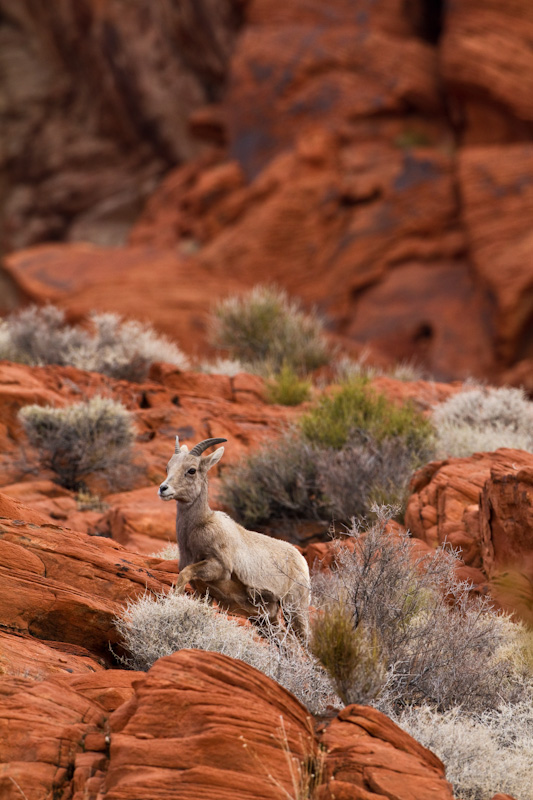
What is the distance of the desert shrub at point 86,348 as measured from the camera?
52.7 ft

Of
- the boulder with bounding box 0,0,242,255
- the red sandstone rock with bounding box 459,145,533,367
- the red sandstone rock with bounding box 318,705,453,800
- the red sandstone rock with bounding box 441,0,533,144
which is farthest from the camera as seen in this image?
the boulder with bounding box 0,0,242,255

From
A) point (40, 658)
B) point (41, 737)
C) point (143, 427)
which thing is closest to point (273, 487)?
point (143, 427)

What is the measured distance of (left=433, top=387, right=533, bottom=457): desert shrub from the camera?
40.7 ft

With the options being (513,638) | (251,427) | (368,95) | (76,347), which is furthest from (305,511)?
(368,95)

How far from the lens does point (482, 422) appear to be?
44.4ft

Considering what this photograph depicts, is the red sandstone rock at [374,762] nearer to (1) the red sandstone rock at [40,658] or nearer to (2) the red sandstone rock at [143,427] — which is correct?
(1) the red sandstone rock at [40,658]

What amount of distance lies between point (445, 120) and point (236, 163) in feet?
20.4

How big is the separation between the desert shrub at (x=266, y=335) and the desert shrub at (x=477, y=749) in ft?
42.8

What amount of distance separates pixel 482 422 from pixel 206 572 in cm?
745

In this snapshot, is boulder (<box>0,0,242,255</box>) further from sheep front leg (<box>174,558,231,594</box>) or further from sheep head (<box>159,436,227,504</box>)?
sheep front leg (<box>174,558,231,594</box>)

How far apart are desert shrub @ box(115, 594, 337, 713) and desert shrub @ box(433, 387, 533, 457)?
6360 millimetres

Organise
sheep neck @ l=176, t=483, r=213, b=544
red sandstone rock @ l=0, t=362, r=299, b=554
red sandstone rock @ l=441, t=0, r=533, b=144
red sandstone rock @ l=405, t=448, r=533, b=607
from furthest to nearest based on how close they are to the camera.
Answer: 1. red sandstone rock @ l=441, t=0, r=533, b=144
2. red sandstone rock @ l=0, t=362, r=299, b=554
3. red sandstone rock @ l=405, t=448, r=533, b=607
4. sheep neck @ l=176, t=483, r=213, b=544

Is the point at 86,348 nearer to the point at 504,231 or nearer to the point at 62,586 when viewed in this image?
the point at 62,586

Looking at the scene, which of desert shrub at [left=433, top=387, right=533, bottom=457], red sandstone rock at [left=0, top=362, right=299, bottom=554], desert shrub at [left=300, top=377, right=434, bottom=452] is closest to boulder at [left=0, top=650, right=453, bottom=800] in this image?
red sandstone rock at [left=0, top=362, right=299, bottom=554]
